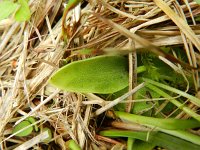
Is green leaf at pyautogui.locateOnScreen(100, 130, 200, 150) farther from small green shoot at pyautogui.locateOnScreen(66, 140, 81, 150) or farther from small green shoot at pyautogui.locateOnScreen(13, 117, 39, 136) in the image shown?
small green shoot at pyautogui.locateOnScreen(13, 117, 39, 136)

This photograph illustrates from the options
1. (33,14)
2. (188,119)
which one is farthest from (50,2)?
(188,119)

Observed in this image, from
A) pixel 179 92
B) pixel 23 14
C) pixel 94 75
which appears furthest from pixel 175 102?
pixel 23 14

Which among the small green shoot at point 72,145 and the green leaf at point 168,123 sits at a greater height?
the green leaf at point 168,123

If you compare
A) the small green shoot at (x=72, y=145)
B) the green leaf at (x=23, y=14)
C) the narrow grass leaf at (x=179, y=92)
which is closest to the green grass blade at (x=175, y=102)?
the narrow grass leaf at (x=179, y=92)

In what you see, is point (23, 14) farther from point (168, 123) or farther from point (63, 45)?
point (168, 123)

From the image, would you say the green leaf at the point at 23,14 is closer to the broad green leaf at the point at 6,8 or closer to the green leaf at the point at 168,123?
the broad green leaf at the point at 6,8

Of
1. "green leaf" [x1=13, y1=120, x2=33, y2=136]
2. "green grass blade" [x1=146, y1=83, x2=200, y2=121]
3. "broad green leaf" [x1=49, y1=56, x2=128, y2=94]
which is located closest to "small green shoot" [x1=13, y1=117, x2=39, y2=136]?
"green leaf" [x1=13, y1=120, x2=33, y2=136]

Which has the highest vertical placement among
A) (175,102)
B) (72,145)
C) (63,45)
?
(63,45)
